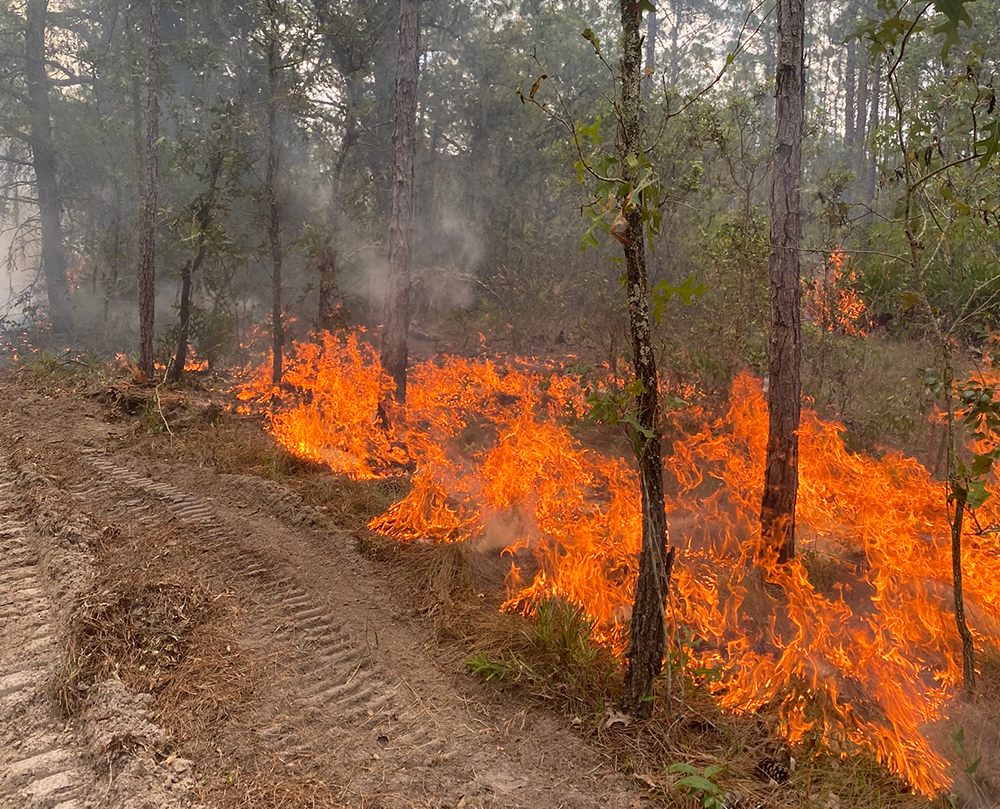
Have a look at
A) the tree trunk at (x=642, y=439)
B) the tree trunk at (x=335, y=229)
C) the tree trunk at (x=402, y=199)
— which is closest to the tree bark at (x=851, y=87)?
the tree trunk at (x=335, y=229)

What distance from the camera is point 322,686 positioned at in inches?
163

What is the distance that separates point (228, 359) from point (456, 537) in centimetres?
1216

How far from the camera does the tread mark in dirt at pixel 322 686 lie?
12.1ft

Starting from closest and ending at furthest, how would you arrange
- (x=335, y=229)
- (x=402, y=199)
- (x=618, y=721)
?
(x=618, y=721) → (x=402, y=199) → (x=335, y=229)

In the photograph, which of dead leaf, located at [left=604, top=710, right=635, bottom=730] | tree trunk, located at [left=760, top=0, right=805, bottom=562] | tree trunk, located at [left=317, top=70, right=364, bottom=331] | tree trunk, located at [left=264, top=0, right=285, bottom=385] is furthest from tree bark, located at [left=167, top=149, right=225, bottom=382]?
dead leaf, located at [left=604, top=710, right=635, bottom=730]

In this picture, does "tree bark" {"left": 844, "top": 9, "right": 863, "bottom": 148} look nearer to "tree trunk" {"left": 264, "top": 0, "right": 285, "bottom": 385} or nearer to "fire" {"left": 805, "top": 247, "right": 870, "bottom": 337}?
"fire" {"left": 805, "top": 247, "right": 870, "bottom": 337}

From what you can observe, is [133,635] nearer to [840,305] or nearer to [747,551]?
[747,551]

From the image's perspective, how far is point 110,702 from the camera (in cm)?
367

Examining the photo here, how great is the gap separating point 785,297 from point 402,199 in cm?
615

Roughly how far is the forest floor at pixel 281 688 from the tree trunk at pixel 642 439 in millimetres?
395

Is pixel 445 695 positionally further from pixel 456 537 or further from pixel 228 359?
pixel 228 359

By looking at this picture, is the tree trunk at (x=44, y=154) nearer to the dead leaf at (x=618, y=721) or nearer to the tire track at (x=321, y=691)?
the tire track at (x=321, y=691)

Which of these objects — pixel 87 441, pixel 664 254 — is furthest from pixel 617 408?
pixel 664 254

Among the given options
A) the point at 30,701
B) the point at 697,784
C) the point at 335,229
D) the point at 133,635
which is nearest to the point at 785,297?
the point at 697,784
